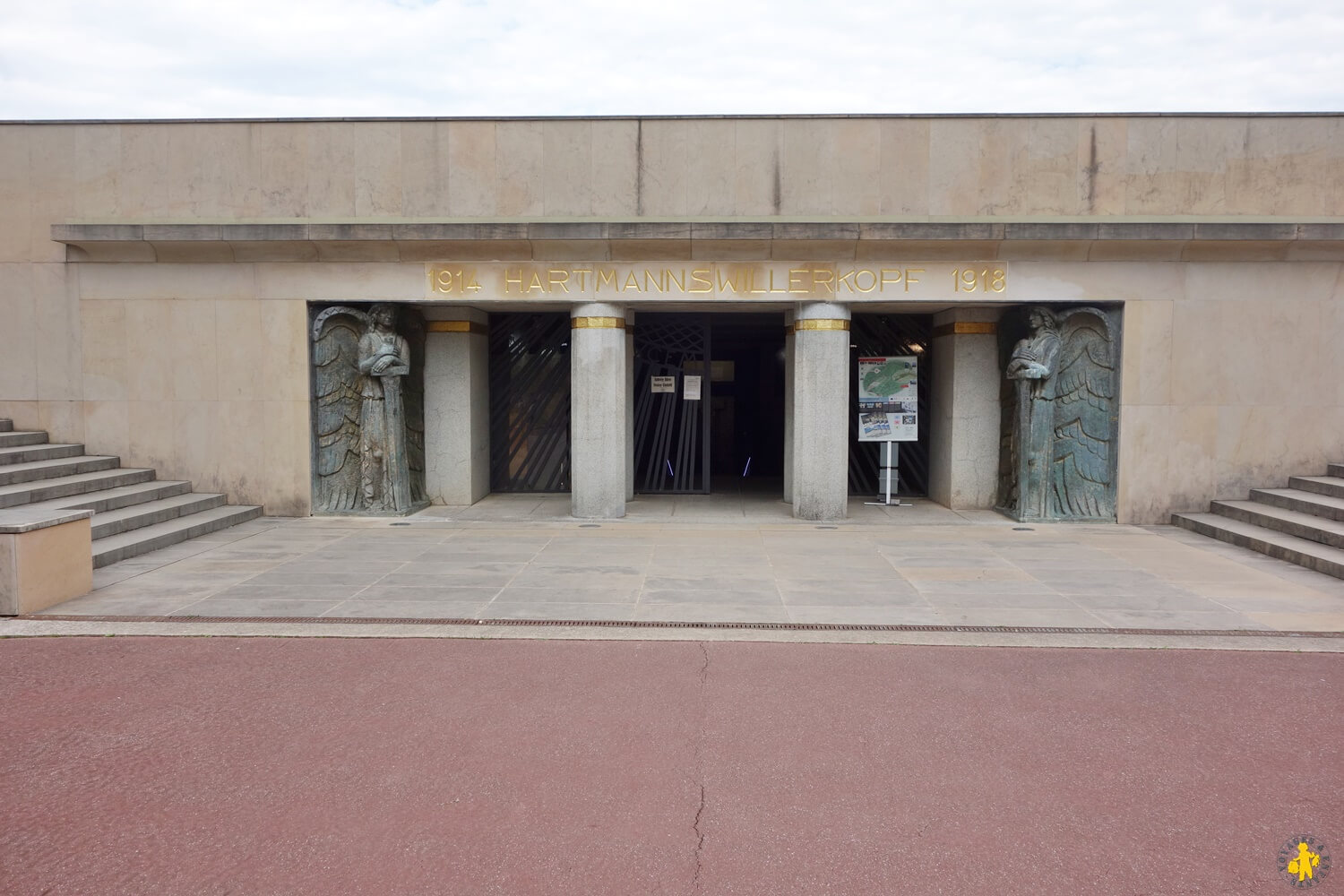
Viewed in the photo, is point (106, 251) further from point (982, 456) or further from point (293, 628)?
point (982, 456)

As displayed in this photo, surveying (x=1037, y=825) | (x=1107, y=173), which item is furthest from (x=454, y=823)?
(x=1107, y=173)

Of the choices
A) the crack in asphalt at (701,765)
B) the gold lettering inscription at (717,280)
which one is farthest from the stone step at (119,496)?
the crack in asphalt at (701,765)

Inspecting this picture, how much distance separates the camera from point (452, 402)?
42.0 feet

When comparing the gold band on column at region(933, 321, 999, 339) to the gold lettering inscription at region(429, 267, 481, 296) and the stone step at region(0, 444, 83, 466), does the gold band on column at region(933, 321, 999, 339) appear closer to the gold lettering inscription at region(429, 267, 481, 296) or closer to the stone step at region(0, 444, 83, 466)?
the gold lettering inscription at region(429, 267, 481, 296)

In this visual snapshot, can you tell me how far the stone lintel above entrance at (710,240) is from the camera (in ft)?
35.7

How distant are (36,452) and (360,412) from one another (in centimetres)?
388

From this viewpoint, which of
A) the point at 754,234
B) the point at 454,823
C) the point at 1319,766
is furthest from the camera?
the point at 754,234

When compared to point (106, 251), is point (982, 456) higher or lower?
lower

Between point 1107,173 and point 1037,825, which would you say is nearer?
point 1037,825

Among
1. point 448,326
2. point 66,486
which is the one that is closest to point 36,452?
point 66,486

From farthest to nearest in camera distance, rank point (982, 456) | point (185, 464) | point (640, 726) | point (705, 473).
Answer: point (705, 473) → point (982, 456) → point (185, 464) → point (640, 726)

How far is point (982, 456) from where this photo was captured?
12680 millimetres

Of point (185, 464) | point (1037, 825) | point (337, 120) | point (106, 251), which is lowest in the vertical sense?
point (1037, 825)

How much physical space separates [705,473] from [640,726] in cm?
Answer: 947
